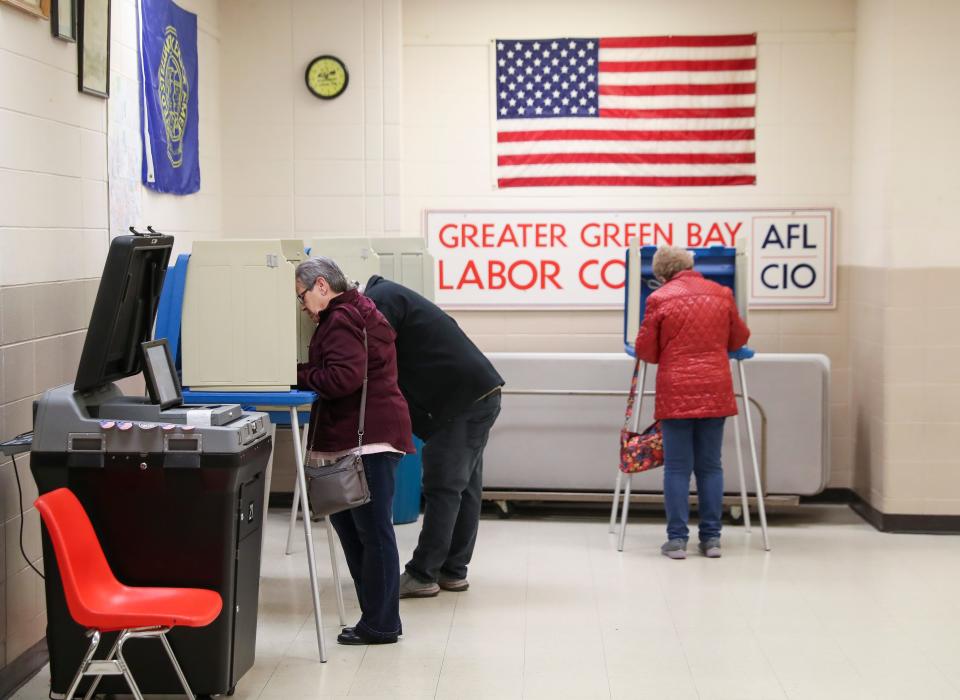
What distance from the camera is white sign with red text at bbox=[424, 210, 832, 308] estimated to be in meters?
7.15

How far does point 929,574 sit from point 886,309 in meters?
→ 1.46

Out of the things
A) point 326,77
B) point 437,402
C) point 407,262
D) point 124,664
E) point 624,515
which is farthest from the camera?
point 326,77

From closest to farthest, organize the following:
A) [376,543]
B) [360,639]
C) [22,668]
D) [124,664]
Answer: [124,664] < [22,668] < [376,543] < [360,639]

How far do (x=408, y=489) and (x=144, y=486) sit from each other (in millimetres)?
3065

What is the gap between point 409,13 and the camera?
719cm

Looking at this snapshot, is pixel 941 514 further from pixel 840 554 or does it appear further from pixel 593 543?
pixel 593 543

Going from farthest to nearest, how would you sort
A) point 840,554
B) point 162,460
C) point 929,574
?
point 840,554
point 929,574
point 162,460

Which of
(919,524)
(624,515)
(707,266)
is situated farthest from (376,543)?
(919,524)

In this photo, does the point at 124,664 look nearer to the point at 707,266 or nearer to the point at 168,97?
the point at 168,97

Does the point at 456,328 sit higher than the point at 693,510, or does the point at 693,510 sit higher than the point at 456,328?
the point at 456,328

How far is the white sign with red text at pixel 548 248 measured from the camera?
282 inches

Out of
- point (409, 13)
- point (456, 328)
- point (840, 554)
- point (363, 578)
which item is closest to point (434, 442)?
point (456, 328)

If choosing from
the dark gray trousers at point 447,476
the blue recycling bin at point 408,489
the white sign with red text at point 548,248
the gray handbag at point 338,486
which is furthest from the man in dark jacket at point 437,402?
the white sign with red text at point 548,248

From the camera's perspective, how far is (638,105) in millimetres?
7129
